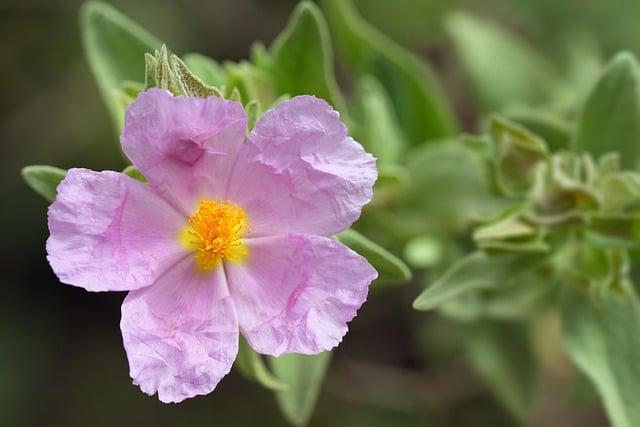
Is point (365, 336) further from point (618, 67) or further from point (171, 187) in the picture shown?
point (171, 187)

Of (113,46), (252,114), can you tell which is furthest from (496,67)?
(252,114)

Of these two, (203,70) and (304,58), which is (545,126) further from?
(203,70)

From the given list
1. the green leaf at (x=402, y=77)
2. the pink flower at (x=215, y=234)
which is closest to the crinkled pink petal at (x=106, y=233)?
the pink flower at (x=215, y=234)

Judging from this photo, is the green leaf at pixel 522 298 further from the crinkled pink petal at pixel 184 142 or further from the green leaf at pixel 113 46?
the green leaf at pixel 113 46

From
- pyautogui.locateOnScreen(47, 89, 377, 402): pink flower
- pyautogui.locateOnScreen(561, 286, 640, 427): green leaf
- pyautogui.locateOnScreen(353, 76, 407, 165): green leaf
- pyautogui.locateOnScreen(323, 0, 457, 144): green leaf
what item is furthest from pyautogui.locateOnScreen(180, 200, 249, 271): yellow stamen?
pyautogui.locateOnScreen(323, 0, 457, 144): green leaf

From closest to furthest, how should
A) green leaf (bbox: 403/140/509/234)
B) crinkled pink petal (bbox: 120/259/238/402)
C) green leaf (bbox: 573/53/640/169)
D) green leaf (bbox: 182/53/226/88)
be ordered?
crinkled pink petal (bbox: 120/259/238/402)
green leaf (bbox: 182/53/226/88)
green leaf (bbox: 573/53/640/169)
green leaf (bbox: 403/140/509/234)

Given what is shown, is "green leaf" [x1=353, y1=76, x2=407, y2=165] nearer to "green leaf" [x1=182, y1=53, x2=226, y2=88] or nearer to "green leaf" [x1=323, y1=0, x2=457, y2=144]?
"green leaf" [x1=323, y1=0, x2=457, y2=144]
